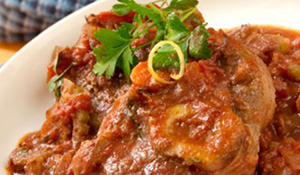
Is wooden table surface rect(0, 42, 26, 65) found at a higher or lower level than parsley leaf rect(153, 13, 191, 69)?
lower

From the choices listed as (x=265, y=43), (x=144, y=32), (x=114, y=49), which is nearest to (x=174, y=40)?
(x=144, y=32)

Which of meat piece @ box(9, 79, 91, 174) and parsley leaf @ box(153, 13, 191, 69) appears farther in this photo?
meat piece @ box(9, 79, 91, 174)

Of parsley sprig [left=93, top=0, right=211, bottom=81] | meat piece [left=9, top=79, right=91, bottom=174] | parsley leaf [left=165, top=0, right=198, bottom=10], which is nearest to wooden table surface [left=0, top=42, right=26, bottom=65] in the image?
meat piece [left=9, top=79, right=91, bottom=174]

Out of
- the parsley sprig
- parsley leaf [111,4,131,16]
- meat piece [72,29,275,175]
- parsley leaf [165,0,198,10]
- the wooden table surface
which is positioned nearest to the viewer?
meat piece [72,29,275,175]

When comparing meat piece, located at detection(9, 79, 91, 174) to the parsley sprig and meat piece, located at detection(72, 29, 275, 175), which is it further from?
meat piece, located at detection(72, 29, 275, 175)

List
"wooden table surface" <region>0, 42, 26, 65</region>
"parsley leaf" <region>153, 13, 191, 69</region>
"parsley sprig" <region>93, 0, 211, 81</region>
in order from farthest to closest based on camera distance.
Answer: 1. "wooden table surface" <region>0, 42, 26, 65</region>
2. "parsley sprig" <region>93, 0, 211, 81</region>
3. "parsley leaf" <region>153, 13, 191, 69</region>

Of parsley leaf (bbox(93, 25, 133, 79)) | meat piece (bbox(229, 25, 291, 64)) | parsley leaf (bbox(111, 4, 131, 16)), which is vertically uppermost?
parsley leaf (bbox(111, 4, 131, 16))
